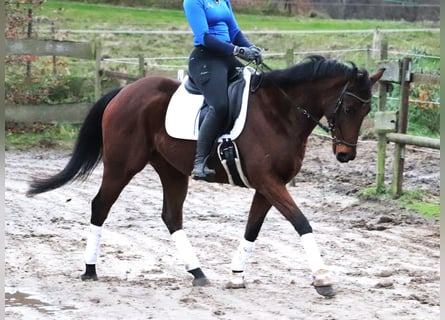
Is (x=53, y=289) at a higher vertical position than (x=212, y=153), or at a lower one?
lower

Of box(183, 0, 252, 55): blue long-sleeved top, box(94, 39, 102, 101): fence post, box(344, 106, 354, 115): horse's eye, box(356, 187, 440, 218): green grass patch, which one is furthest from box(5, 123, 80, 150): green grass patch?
box(344, 106, 354, 115): horse's eye

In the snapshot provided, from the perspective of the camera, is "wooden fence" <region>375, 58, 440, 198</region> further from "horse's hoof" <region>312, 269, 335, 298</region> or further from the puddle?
the puddle

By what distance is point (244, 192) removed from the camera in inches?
416

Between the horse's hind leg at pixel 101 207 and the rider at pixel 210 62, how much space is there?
0.68 metres

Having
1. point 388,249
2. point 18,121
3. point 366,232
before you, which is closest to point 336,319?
point 388,249

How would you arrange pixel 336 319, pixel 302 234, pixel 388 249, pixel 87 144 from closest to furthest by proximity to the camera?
pixel 336 319 < pixel 302 234 < pixel 87 144 < pixel 388 249

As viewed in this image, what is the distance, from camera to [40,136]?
14.6m

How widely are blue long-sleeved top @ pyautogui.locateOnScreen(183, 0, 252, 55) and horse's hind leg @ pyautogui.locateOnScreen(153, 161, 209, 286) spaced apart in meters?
1.08

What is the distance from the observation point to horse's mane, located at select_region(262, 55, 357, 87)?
559 cm

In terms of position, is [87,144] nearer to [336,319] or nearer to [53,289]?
[53,289]

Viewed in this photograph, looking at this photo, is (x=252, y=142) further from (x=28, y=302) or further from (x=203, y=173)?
(x=28, y=302)

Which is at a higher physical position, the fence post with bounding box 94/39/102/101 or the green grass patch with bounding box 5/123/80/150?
the fence post with bounding box 94/39/102/101

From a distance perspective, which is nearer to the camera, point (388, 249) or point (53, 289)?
point (53, 289)

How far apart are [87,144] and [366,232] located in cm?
295
